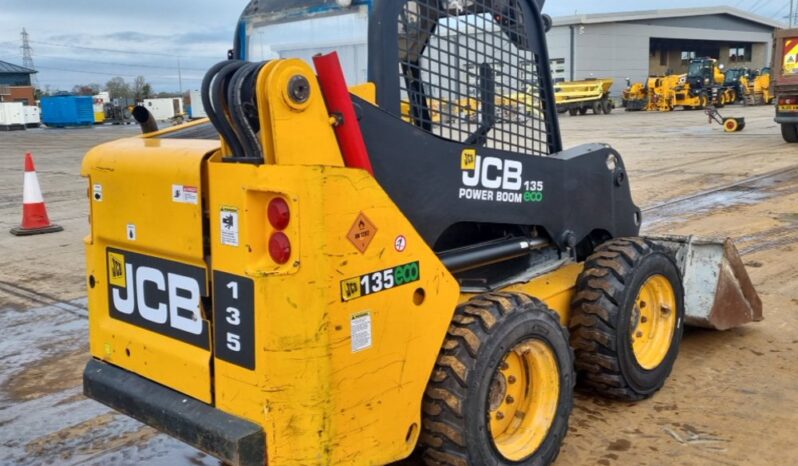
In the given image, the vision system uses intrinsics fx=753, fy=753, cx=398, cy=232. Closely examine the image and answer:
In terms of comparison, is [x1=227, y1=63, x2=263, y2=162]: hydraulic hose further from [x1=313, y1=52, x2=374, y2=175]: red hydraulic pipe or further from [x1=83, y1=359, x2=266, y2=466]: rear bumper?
[x1=83, y1=359, x2=266, y2=466]: rear bumper

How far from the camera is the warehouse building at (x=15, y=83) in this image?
191 feet

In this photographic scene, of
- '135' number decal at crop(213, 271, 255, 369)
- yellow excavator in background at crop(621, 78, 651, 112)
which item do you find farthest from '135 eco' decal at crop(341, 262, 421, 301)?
yellow excavator in background at crop(621, 78, 651, 112)

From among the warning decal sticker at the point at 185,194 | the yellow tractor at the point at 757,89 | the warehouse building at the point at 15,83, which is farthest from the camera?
the warehouse building at the point at 15,83

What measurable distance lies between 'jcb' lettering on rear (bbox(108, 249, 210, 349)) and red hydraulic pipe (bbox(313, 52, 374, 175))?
0.71 m

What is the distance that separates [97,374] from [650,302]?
2802mm

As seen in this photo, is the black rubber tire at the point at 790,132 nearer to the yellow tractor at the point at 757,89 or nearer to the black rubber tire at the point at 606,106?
the black rubber tire at the point at 606,106

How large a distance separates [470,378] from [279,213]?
0.97 metres

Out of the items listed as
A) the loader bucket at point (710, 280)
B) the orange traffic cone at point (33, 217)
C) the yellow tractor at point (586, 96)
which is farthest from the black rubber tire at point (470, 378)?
the yellow tractor at point (586, 96)

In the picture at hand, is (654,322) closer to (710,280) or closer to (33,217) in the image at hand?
(710,280)

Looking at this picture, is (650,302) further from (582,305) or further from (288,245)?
(288,245)

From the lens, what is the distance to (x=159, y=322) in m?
2.97

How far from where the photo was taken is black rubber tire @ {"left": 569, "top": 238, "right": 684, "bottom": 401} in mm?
3664

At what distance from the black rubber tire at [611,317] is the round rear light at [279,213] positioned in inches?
73.1

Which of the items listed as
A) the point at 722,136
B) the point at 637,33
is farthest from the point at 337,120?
the point at 637,33
